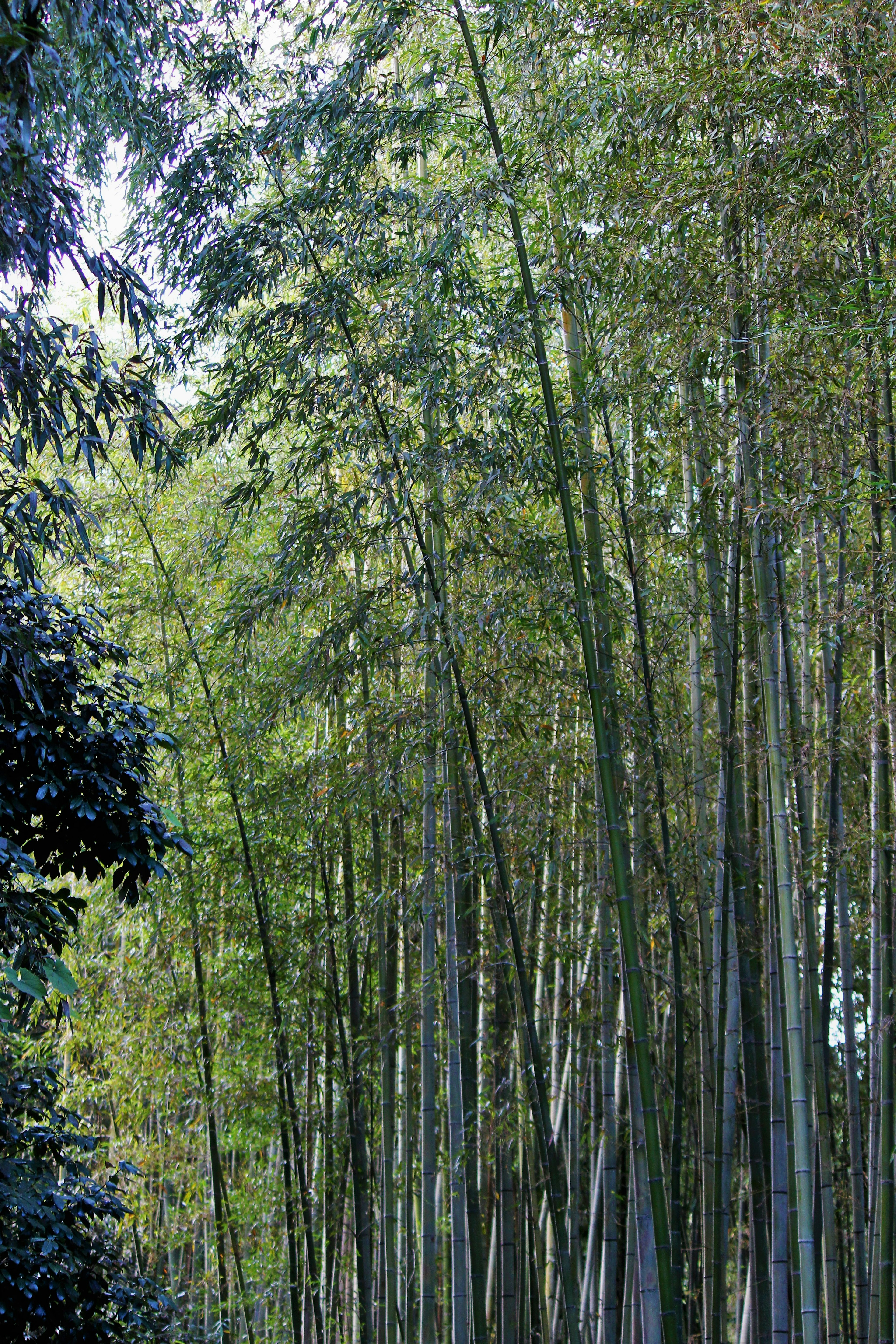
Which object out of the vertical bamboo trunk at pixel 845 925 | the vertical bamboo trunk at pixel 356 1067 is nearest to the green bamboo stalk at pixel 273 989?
the vertical bamboo trunk at pixel 356 1067

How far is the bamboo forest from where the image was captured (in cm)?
314

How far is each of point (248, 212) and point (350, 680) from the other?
6.07ft

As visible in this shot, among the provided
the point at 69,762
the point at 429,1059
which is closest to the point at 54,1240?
the point at 69,762

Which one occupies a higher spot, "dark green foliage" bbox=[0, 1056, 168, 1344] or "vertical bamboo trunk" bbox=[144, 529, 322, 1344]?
"vertical bamboo trunk" bbox=[144, 529, 322, 1344]

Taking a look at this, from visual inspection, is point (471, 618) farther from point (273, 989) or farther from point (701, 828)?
point (273, 989)

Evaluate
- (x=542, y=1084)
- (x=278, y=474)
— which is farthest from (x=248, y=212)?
(x=542, y=1084)

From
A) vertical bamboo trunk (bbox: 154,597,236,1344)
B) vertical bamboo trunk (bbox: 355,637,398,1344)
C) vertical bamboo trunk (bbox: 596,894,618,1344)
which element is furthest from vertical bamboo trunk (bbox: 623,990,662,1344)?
vertical bamboo trunk (bbox: 154,597,236,1344)

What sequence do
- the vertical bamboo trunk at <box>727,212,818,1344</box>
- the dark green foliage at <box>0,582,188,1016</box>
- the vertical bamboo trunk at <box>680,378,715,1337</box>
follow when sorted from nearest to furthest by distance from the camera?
the dark green foliage at <box>0,582,188,1016</box> < the vertical bamboo trunk at <box>727,212,818,1344</box> < the vertical bamboo trunk at <box>680,378,715,1337</box>

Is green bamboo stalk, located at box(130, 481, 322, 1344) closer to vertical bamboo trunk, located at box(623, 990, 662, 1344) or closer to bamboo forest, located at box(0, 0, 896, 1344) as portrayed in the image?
bamboo forest, located at box(0, 0, 896, 1344)

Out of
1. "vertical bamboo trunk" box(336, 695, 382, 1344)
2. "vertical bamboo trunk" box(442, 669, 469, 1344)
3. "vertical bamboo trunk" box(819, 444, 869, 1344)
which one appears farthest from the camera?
"vertical bamboo trunk" box(336, 695, 382, 1344)

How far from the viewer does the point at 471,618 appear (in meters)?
3.85

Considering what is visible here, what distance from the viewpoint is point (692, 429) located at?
376 cm

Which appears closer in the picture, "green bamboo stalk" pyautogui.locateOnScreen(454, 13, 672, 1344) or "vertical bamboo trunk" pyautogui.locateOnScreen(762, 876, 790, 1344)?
"green bamboo stalk" pyautogui.locateOnScreen(454, 13, 672, 1344)

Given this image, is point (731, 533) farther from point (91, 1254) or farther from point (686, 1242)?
point (686, 1242)
